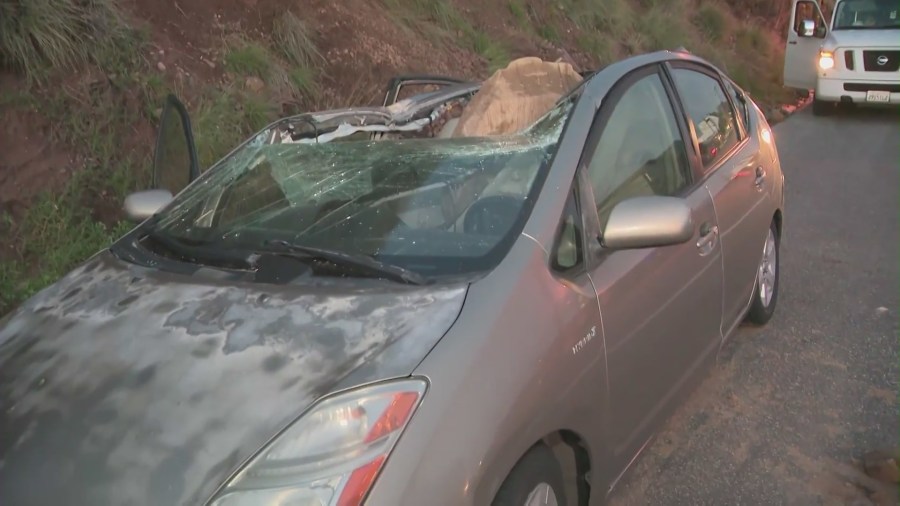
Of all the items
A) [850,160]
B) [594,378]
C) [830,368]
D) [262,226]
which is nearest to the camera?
[594,378]

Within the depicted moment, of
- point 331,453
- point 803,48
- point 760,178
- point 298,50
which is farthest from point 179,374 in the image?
point 803,48

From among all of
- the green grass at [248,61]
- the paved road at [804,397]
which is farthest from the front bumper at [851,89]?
the green grass at [248,61]

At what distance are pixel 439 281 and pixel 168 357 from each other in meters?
0.78

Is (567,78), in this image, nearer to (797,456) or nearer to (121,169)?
(797,456)

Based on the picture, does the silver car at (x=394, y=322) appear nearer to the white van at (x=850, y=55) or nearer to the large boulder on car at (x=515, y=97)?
the large boulder on car at (x=515, y=97)

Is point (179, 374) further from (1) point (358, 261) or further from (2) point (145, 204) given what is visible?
(2) point (145, 204)

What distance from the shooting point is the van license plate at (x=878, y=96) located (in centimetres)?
1205

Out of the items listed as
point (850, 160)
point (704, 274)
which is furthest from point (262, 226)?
point (850, 160)

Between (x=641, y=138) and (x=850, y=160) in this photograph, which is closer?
(x=641, y=138)

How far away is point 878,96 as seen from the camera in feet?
39.9

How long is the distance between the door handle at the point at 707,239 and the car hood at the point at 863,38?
33.8 feet

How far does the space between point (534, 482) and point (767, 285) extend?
119 inches

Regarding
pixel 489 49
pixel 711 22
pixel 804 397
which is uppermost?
pixel 489 49

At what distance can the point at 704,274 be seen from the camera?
3.44m
